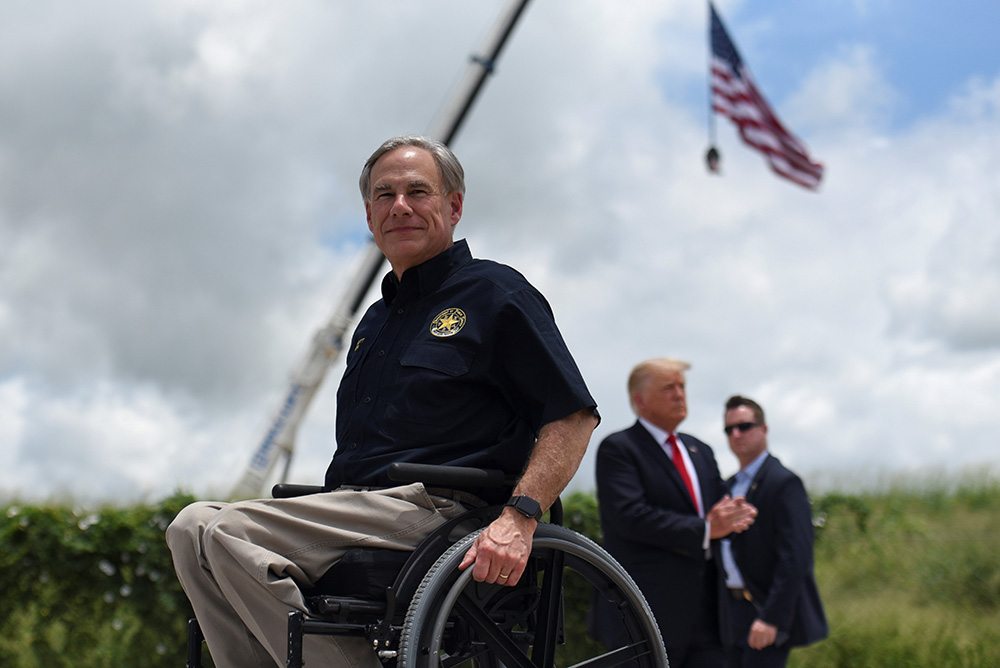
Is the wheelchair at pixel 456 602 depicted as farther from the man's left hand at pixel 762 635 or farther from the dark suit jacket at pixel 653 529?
the man's left hand at pixel 762 635

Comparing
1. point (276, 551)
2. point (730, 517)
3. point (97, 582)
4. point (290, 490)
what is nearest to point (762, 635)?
point (730, 517)

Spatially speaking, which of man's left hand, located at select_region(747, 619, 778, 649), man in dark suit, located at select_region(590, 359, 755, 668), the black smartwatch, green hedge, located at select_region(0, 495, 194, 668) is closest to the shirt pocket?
the black smartwatch

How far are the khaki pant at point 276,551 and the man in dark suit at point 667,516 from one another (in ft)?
5.90

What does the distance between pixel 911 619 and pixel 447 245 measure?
640 centimetres

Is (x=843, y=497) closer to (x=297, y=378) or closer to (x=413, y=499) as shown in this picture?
(x=413, y=499)

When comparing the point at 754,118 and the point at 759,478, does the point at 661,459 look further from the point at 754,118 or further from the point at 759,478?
the point at 754,118

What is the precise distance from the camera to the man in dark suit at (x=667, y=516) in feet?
13.0

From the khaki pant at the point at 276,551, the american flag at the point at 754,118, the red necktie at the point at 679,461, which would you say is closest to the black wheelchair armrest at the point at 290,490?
the khaki pant at the point at 276,551

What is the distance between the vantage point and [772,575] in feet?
15.1

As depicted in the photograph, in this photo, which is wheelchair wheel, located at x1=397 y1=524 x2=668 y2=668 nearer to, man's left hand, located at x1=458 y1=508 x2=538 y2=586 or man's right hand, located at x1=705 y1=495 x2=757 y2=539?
man's left hand, located at x1=458 y1=508 x2=538 y2=586

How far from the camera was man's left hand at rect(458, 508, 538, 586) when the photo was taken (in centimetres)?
211

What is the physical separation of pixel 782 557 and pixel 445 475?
8.94ft

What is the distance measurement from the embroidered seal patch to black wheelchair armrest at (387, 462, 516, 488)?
35cm

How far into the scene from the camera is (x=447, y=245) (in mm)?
2650
